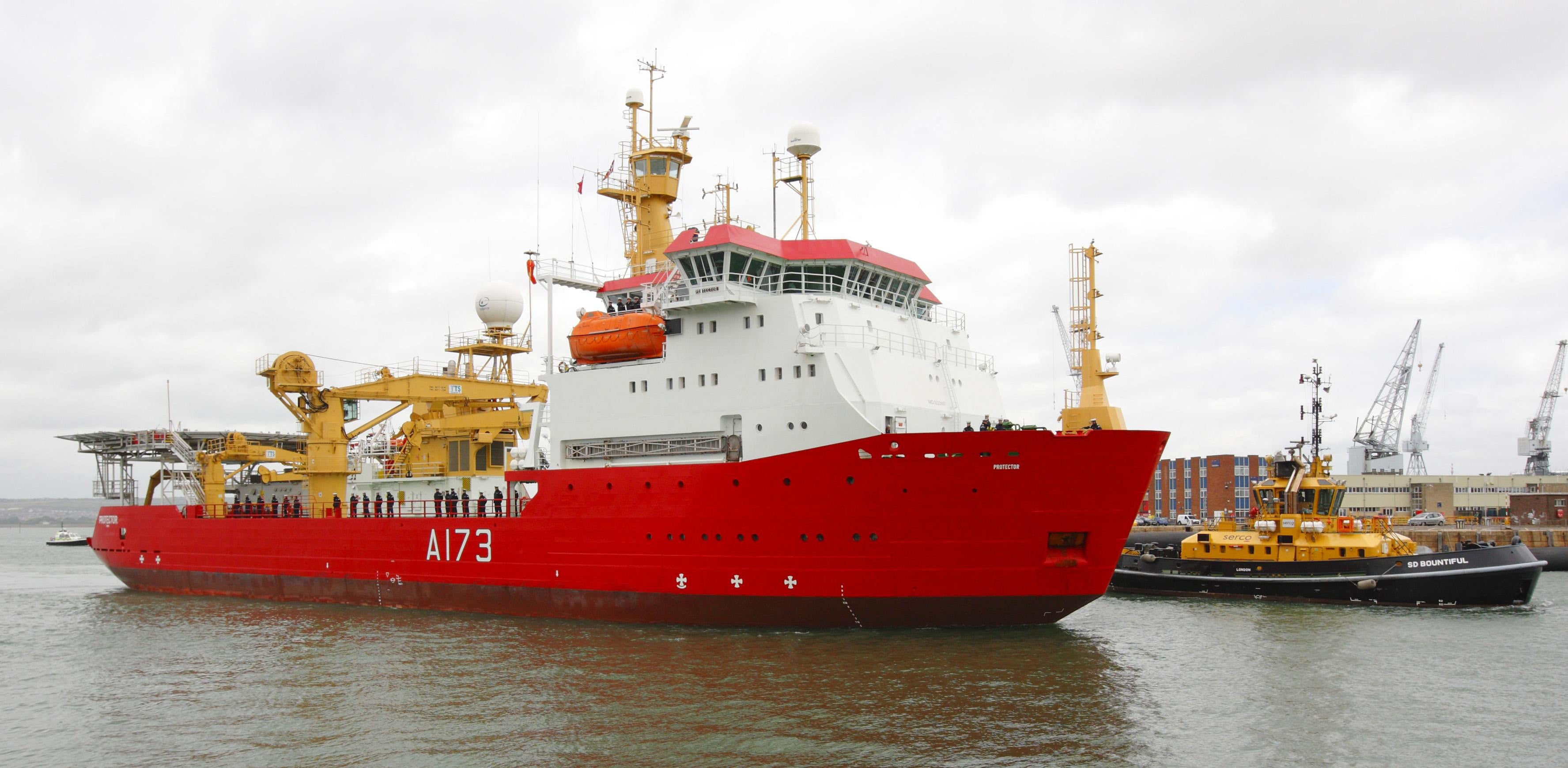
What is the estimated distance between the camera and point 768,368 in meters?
19.0

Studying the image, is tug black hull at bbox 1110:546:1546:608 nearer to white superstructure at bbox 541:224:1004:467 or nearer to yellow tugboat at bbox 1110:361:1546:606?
yellow tugboat at bbox 1110:361:1546:606

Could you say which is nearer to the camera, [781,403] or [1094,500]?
[1094,500]

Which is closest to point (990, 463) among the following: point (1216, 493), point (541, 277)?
point (541, 277)

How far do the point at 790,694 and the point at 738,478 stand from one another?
497 cm

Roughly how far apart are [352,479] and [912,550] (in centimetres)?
1888

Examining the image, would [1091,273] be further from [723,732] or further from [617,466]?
[723,732]

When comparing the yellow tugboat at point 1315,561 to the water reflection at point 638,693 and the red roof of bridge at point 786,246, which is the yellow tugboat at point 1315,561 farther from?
the red roof of bridge at point 786,246

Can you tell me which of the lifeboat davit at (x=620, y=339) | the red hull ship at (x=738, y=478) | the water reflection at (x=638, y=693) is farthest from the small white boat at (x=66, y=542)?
the lifeboat davit at (x=620, y=339)

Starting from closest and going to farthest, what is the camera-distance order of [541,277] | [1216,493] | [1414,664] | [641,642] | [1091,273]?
[1414,664] → [641,642] → [541,277] → [1091,273] → [1216,493]

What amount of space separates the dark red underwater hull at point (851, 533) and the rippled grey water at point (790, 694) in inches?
23.2

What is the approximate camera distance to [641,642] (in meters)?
17.6

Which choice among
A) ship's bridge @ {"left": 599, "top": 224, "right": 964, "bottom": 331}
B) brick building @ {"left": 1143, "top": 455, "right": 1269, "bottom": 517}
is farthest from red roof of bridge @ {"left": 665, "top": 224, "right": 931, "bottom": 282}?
brick building @ {"left": 1143, "top": 455, "right": 1269, "bottom": 517}

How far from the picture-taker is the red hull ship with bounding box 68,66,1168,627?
16922mm

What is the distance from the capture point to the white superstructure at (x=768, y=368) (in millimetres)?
18547
